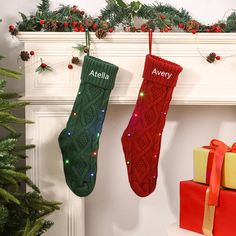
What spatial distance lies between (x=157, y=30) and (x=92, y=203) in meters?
0.97

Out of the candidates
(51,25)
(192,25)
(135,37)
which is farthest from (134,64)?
(51,25)

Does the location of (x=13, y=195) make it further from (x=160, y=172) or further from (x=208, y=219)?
(x=160, y=172)

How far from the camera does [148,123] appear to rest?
193 centimetres

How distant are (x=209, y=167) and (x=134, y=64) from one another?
625 mm

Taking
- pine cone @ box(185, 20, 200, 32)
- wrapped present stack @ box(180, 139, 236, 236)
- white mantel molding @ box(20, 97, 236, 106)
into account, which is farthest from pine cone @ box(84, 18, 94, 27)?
wrapped present stack @ box(180, 139, 236, 236)

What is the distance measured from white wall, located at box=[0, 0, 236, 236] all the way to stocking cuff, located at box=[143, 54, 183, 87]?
0.32 metres

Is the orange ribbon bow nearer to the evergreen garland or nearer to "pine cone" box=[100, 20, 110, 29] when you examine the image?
the evergreen garland

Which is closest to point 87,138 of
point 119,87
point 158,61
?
point 119,87

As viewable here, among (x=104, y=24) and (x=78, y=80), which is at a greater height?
(x=104, y=24)

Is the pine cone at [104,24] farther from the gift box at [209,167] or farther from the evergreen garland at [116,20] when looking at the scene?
the gift box at [209,167]

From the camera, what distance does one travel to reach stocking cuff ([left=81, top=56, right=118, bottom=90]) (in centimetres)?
191

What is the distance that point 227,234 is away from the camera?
168 cm

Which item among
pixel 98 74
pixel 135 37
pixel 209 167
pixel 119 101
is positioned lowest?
pixel 209 167

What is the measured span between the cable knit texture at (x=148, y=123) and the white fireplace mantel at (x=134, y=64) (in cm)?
11
